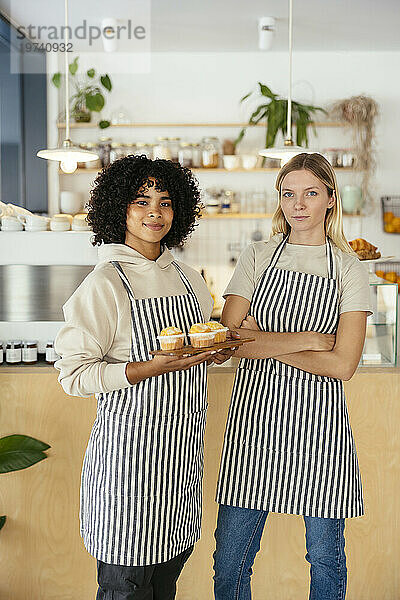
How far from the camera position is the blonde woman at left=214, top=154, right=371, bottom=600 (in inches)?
69.6

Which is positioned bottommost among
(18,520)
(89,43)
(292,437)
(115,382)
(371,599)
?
(371,599)

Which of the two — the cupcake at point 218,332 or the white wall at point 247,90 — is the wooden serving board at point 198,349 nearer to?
the cupcake at point 218,332

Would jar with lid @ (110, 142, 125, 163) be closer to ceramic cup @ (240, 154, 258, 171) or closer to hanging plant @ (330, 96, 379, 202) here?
ceramic cup @ (240, 154, 258, 171)

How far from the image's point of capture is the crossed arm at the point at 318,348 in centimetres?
171

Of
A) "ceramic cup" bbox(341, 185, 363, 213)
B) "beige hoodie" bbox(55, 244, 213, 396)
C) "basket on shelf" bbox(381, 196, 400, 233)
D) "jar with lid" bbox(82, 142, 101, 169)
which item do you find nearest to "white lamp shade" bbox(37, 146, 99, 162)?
"beige hoodie" bbox(55, 244, 213, 396)

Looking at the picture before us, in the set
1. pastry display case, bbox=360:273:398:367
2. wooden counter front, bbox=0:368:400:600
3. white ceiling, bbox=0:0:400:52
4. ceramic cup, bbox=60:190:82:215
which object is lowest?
wooden counter front, bbox=0:368:400:600

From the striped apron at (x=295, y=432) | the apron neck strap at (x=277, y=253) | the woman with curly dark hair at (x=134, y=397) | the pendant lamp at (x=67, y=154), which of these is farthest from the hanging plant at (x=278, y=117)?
the woman with curly dark hair at (x=134, y=397)

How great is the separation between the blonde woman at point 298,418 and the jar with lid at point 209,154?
3268 millimetres

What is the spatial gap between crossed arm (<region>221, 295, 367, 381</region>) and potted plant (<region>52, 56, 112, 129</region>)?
11.9ft

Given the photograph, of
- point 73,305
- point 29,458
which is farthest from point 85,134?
point 73,305

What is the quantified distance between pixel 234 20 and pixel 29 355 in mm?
3026

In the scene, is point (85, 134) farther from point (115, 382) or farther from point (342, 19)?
point (115, 382)

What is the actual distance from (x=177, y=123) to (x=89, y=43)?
0.91m

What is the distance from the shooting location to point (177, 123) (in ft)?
16.9
